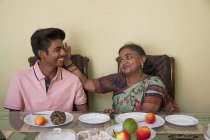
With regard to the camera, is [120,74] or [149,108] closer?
[149,108]

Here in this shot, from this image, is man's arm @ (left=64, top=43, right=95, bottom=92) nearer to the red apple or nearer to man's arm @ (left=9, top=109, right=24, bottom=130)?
man's arm @ (left=9, top=109, right=24, bottom=130)

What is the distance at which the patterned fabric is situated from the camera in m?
2.01

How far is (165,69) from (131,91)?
0.36 metres

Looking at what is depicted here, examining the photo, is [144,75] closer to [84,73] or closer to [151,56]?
[151,56]

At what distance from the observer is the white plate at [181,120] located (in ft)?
5.34

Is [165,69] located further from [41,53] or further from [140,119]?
[41,53]

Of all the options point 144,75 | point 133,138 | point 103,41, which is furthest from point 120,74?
point 133,138

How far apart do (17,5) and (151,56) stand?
1.17 meters

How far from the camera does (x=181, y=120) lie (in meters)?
1.69

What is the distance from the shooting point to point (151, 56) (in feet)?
7.70

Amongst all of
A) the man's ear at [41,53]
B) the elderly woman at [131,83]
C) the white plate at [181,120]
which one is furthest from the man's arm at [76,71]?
the white plate at [181,120]

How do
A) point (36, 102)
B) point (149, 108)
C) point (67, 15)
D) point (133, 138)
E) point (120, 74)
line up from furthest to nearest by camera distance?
point (67, 15) < point (120, 74) < point (36, 102) < point (149, 108) < point (133, 138)

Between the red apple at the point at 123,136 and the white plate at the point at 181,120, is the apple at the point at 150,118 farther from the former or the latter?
the red apple at the point at 123,136

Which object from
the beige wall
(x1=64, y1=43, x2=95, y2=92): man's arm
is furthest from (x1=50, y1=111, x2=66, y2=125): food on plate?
the beige wall
